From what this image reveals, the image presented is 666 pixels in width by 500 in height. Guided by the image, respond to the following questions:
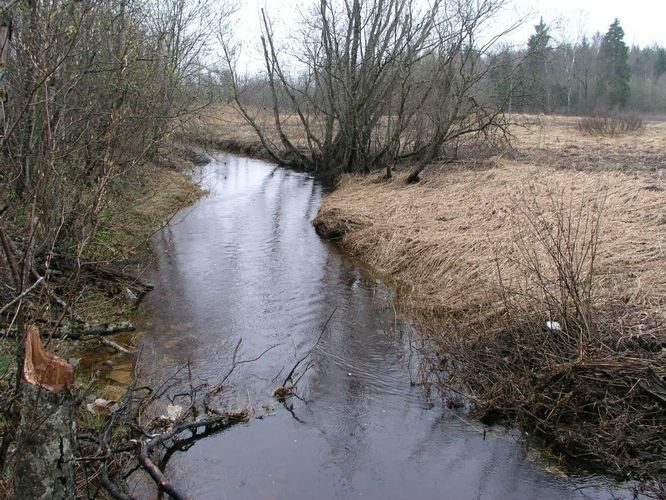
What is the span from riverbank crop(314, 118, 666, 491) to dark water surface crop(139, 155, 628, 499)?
41 cm

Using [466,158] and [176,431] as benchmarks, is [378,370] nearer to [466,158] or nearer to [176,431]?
[176,431]

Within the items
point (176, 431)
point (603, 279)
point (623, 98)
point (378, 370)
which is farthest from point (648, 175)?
point (623, 98)

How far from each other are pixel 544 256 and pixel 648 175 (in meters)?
6.12

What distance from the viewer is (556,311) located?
5.73 metres

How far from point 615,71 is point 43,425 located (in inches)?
2251

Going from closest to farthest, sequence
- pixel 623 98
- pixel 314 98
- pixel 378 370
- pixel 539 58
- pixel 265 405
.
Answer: pixel 265 405 → pixel 378 370 → pixel 539 58 → pixel 314 98 → pixel 623 98

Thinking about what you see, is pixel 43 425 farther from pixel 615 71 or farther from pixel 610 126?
pixel 615 71

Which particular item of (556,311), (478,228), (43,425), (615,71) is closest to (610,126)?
(478,228)

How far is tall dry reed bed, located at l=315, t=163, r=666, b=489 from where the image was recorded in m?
4.88

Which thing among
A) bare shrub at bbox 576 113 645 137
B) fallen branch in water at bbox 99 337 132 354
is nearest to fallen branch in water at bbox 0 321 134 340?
fallen branch in water at bbox 99 337 132 354

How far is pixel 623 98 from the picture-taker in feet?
161

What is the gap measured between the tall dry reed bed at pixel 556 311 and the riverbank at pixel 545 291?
0.7 inches

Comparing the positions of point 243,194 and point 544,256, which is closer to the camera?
point 544,256

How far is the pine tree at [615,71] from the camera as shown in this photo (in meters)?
48.9
